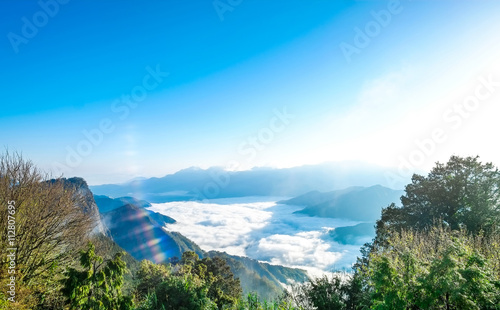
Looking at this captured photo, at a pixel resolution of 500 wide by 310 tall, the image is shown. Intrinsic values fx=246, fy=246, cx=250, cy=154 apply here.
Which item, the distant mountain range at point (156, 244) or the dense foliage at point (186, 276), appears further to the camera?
the distant mountain range at point (156, 244)

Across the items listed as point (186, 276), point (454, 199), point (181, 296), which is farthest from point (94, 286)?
point (454, 199)

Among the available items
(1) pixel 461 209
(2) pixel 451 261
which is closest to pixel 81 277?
(2) pixel 451 261

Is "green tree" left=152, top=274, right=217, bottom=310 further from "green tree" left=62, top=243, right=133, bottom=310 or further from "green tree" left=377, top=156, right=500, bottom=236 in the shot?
"green tree" left=377, top=156, right=500, bottom=236

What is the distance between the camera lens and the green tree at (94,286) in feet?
27.0

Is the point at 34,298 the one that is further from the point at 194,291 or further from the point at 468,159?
the point at 468,159

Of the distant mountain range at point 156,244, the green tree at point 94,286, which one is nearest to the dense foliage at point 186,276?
the green tree at point 94,286

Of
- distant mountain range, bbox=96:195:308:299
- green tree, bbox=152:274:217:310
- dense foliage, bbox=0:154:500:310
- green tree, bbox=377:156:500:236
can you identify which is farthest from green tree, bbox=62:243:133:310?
distant mountain range, bbox=96:195:308:299

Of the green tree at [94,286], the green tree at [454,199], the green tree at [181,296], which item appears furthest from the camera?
the green tree at [454,199]

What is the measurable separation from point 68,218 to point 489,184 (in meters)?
33.1

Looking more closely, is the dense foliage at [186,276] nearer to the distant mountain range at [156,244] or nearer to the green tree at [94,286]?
the green tree at [94,286]

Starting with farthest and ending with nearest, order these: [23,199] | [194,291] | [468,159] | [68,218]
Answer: [468,159], [68,218], [23,199], [194,291]

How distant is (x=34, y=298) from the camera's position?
951 centimetres

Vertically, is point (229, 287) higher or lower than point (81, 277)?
lower

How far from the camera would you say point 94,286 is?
28.7 feet
